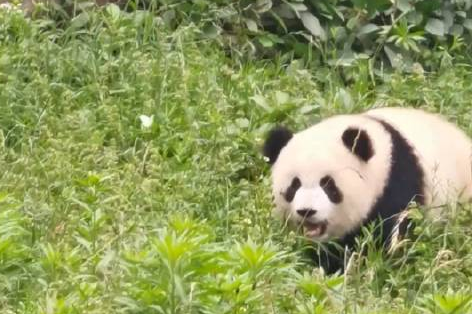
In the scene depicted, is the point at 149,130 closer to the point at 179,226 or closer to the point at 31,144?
the point at 31,144

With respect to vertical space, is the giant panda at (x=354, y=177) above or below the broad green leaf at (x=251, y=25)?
above

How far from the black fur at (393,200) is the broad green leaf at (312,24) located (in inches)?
103

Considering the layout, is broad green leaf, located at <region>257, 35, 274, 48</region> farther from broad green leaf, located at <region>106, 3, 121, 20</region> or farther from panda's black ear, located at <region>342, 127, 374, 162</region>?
panda's black ear, located at <region>342, 127, 374, 162</region>

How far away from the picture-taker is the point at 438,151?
688cm

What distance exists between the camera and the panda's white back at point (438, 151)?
6.72 meters

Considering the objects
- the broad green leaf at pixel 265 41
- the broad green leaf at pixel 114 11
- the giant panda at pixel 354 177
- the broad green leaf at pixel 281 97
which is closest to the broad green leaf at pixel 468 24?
the broad green leaf at pixel 265 41

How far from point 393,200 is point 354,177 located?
0.20 metres

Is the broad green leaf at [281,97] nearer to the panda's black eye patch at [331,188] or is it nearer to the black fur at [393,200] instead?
the black fur at [393,200]

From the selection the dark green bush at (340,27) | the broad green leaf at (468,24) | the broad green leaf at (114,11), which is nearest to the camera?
the broad green leaf at (114,11)

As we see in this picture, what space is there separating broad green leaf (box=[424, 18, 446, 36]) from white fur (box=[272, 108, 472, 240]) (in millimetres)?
2379

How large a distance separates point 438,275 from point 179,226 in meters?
1.25

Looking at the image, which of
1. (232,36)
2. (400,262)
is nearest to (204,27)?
(232,36)

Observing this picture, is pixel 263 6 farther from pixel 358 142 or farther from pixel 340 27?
pixel 358 142

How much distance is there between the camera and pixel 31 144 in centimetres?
731
